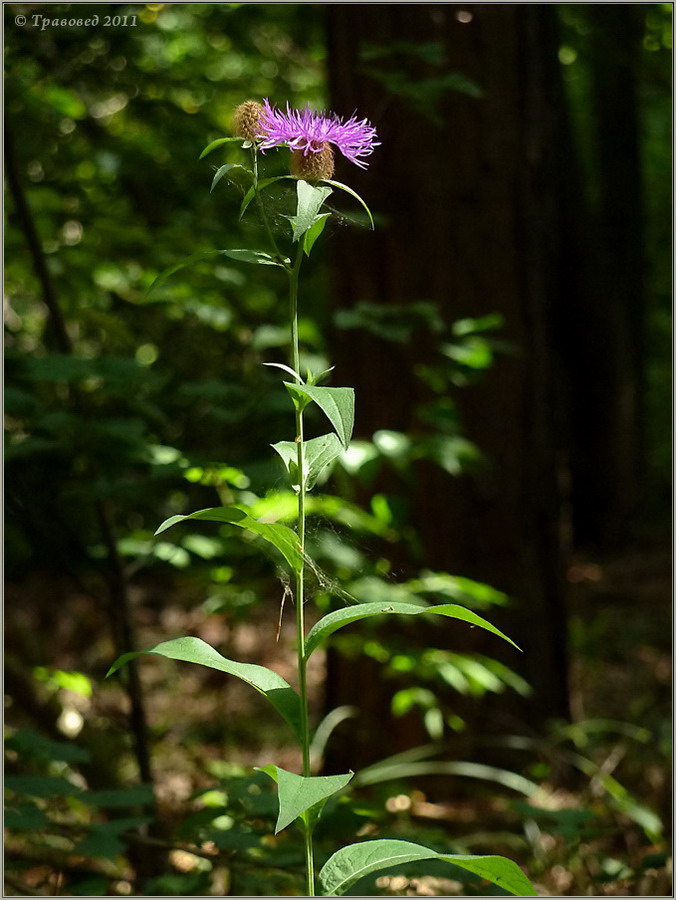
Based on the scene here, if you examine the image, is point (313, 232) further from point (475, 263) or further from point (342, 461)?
point (475, 263)

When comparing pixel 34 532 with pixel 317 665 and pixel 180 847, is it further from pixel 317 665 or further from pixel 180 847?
pixel 317 665

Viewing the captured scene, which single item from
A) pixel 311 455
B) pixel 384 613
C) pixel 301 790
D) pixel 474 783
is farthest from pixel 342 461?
pixel 474 783

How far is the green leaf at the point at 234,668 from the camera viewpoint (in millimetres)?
907

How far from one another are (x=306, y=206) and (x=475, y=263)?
1989 millimetres

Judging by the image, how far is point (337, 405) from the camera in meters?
0.87

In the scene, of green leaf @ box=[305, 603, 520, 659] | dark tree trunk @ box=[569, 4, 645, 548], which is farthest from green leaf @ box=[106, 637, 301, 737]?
dark tree trunk @ box=[569, 4, 645, 548]

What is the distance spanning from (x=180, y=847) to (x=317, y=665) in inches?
124

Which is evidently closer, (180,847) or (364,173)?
(180,847)

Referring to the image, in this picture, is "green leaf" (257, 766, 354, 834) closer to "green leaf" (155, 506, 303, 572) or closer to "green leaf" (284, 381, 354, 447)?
"green leaf" (155, 506, 303, 572)

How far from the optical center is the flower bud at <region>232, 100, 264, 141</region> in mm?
989

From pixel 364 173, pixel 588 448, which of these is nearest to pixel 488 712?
pixel 364 173

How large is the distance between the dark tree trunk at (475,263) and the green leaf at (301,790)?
6.42 feet

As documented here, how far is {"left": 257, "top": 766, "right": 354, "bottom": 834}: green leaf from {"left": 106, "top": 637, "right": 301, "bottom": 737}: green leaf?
0.38ft

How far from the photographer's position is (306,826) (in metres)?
0.96
